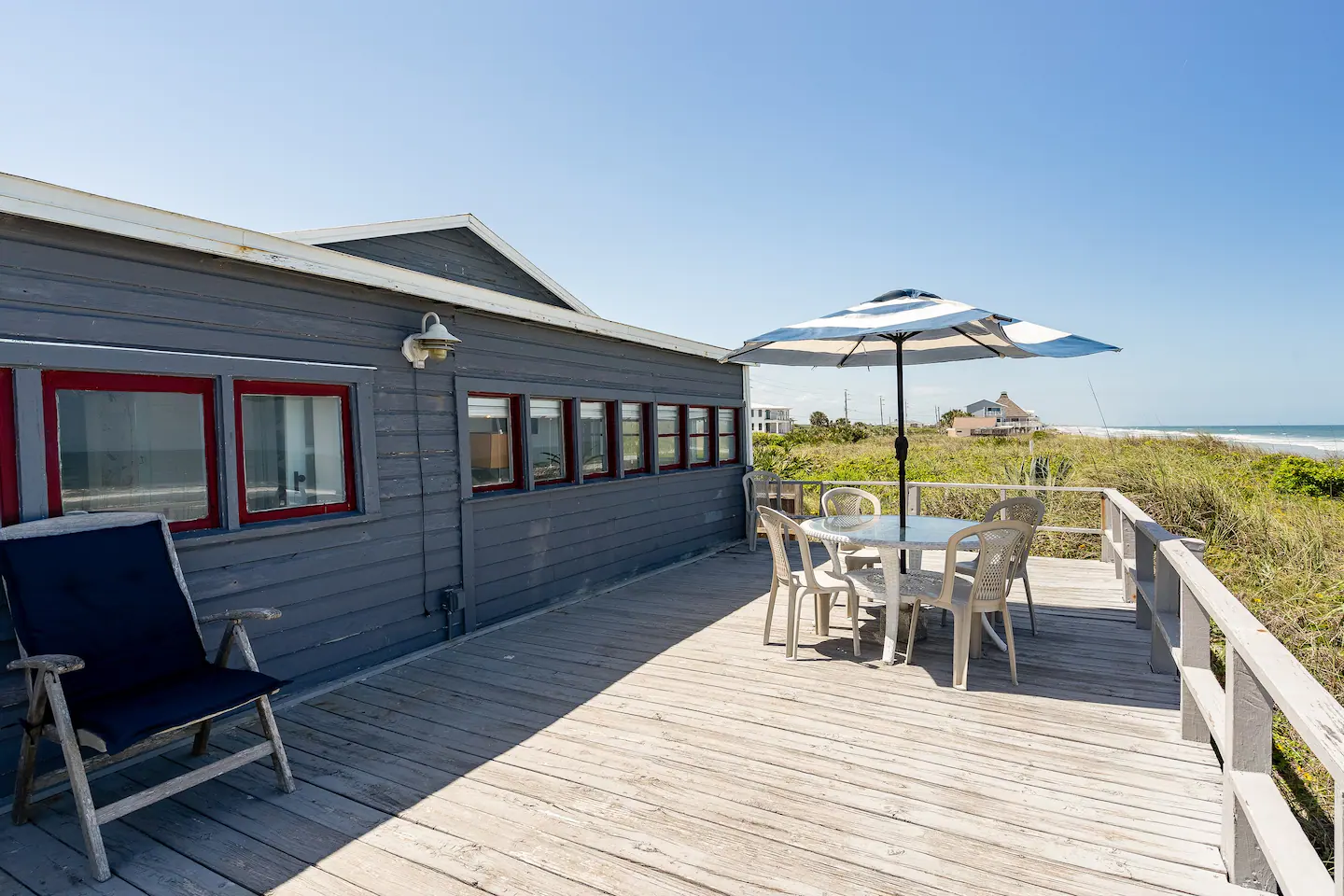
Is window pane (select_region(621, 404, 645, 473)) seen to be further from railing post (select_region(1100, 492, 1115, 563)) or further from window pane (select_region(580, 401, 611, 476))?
railing post (select_region(1100, 492, 1115, 563))

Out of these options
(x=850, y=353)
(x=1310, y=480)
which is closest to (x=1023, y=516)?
(x=850, y=353)

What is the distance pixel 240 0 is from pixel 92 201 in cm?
371

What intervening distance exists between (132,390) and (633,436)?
4.34 metres

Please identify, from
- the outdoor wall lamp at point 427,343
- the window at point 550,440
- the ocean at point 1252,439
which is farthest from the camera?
the ocean at point 1252,439

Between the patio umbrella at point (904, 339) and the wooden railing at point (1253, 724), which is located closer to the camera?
the wooden railing at point (1253, 724)

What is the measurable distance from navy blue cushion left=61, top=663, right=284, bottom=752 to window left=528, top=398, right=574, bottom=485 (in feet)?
9.62

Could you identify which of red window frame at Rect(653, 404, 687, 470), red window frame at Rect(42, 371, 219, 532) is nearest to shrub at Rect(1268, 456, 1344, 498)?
red window frame at Rect(653, 404, 687, 470)

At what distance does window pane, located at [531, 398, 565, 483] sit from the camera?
540 centimetres

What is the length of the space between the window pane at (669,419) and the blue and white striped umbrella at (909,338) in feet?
6.70

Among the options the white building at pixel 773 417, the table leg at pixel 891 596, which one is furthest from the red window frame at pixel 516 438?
the white building at pixel 773 417

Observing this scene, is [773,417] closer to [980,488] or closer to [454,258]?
[980,488]

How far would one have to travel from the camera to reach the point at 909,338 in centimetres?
466

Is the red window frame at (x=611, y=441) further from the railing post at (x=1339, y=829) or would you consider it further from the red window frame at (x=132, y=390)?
the railing post at (x=1339, y=829)

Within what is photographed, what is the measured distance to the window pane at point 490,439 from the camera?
4801mm
